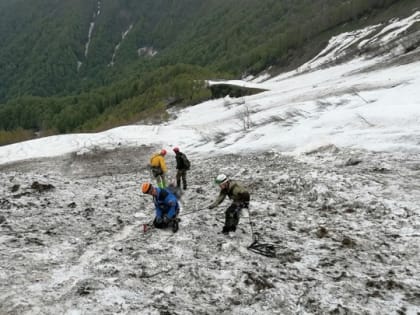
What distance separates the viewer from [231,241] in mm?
10570

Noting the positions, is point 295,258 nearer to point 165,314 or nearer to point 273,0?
point 165,314

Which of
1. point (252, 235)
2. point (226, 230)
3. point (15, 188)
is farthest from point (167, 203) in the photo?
point (15, 188)

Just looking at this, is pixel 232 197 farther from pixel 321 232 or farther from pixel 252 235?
pixel 321 232

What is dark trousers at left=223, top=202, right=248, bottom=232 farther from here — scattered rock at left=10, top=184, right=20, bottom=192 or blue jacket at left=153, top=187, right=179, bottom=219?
scattered rock at left=10, top=184, right=20, bottom=192

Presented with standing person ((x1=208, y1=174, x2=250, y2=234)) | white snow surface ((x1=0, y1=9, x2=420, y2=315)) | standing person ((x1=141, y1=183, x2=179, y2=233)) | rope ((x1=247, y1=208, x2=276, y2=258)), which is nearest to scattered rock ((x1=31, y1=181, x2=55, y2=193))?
white snow surface ((x1=0, y1=9, x2=420, y2=315))

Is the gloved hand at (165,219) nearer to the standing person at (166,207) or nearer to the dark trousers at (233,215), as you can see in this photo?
the standing person at (166,207)

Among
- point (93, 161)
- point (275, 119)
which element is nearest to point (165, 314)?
point (93, 161)

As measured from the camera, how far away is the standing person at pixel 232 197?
10602 mm

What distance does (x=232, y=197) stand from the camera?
10742 millimetres

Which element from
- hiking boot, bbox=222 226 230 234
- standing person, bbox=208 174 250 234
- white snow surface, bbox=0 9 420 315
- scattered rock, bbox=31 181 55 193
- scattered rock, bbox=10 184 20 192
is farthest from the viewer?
scattered rock, bbox=31 181 55 193

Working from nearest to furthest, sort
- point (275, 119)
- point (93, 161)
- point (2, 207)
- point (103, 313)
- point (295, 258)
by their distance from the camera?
point (103, 313) → point (295, 258) → point (2, 207) → point (93, 161) → point (275, 119)

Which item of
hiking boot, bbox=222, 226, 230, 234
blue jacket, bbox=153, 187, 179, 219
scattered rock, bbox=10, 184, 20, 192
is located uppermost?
scattered rock, bbox=10, 184, 20, 192

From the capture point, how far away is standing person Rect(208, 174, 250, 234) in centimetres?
1060

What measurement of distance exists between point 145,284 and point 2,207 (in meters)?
8.05
